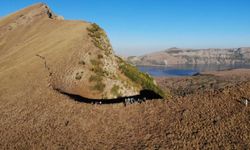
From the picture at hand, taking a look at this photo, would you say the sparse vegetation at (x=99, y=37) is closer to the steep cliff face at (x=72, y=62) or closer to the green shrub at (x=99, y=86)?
the steep cliff face at (x=72, y=62)

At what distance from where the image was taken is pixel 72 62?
51.7 meters

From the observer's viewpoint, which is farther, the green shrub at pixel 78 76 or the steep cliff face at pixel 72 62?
the green shrub at pixel 78 76

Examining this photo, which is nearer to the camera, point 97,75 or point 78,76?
point 78,76

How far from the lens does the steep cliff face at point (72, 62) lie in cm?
4788

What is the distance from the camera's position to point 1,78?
48938 mm

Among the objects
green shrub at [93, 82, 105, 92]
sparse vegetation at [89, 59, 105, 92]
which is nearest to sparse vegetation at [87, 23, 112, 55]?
sparse vegetation at [89, 59, 105, 92]

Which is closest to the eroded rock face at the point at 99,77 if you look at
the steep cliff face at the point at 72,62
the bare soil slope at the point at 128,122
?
the steep cliff face at the point at 72,62

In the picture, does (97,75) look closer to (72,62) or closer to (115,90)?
(115,90)

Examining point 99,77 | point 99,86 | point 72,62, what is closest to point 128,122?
point 99,86

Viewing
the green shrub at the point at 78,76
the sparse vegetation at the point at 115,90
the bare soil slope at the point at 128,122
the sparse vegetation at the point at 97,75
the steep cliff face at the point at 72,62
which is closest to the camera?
the bare soil slope at the point at 128,122

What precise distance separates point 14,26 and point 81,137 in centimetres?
6975

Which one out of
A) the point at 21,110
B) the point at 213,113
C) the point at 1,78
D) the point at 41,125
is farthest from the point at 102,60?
the point at 213,113

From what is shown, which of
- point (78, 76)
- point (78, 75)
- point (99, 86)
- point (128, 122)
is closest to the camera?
point (128, 122)

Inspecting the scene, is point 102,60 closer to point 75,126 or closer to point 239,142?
point 75,126
